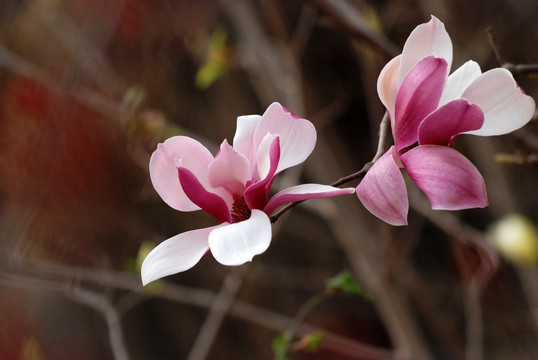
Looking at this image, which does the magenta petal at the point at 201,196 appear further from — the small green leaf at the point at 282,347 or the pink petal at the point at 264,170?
the small green leaf at the point at 282,347

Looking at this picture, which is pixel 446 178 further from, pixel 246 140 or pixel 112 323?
pixel 112 323

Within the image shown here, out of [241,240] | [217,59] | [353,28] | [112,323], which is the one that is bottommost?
[241,240]

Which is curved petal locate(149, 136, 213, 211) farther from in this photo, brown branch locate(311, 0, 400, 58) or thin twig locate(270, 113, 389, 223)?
brown branch locate(311, 0, 400, 58)

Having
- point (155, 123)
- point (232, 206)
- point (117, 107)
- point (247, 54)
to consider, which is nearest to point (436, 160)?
point (232, 206)

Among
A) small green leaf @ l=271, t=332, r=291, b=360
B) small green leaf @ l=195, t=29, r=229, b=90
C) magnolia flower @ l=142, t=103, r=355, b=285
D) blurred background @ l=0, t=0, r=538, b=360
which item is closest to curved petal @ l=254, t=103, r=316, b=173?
magnolia flower @ l=142, t=103, r=355, b=285

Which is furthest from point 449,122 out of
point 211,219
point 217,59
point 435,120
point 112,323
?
point 211,219

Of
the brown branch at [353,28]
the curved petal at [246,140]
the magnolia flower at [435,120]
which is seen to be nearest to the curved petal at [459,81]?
the magnolia flower at [435,120]
